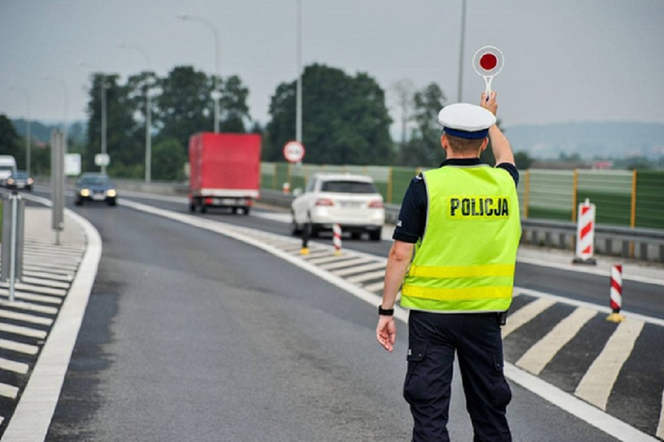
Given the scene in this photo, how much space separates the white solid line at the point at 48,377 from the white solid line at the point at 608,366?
365 centimetres

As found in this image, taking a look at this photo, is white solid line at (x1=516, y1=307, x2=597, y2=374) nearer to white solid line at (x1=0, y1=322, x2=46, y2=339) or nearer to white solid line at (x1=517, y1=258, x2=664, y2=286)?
white solid line at (x1=0, y1=322, x2=46, y2=339)

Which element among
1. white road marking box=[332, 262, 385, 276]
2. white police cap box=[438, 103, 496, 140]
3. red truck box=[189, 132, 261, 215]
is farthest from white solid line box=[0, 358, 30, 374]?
red truck box=[189, 132, 261, 215]

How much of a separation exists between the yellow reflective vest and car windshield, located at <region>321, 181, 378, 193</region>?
23676 millimetres

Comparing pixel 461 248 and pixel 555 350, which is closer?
pixel 461 248

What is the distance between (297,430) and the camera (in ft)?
23.3

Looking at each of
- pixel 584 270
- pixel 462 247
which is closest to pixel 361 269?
pixel 584 270

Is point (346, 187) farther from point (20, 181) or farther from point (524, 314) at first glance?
point (20, 181)

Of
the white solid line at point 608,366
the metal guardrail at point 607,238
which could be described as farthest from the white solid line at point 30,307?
the metal guardrail at point 607,238

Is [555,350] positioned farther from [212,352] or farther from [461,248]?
[461,248]

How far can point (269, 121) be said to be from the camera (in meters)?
129

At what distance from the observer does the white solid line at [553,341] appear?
32.6 feet

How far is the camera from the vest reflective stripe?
4820 mm

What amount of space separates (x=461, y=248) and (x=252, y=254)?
18.3 meters

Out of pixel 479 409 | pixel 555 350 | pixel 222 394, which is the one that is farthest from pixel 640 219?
pixel 479 409
